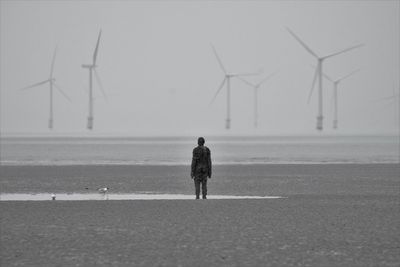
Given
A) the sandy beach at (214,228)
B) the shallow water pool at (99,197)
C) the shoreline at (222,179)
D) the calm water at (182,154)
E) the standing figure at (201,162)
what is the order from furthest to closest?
1. the calm water at (182,154)
2. the shoreline at (222,179)
3. the shallow water pool at (99,197)
4. the standing figure at (201,162)
5. the sandy beach at (214,228)

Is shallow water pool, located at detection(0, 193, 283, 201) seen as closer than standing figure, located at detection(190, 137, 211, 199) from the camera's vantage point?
No

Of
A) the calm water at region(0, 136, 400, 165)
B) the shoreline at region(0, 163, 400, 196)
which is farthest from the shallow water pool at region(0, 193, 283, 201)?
the calm water at region(0, 136, 400, 165)

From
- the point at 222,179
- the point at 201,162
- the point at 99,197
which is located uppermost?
the point at 201,162

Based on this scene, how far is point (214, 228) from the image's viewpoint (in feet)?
56.1

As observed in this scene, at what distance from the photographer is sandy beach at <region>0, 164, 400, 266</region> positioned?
13.5 meters

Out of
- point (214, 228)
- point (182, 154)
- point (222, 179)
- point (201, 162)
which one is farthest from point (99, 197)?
point (182, 154)

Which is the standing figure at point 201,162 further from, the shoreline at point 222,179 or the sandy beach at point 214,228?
the shoreline at point 222,179

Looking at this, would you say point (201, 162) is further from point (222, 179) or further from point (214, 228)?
point (222, 179)

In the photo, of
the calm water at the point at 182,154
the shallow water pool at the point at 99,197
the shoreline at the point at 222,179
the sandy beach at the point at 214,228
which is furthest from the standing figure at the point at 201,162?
the calm water at the point at 182,154

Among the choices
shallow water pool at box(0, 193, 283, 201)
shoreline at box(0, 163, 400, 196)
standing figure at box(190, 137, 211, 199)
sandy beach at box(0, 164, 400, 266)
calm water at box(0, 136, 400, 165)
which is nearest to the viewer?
sandy beach at box(0, 164, 400, 266)

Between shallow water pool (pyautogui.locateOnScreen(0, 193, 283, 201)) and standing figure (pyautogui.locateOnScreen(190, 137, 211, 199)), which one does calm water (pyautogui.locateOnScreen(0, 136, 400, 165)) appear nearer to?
shallow water pool (pyautogui.locateOnScreen(0, 193, 283, 201))

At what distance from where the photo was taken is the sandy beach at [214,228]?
13547 mm

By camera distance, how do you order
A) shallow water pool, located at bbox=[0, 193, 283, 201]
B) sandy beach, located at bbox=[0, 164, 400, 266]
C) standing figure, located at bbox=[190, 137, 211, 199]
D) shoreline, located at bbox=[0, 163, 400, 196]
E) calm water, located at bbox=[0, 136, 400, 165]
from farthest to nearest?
calm water, located at bbox=[0, 136, 400, 165], shoreline, located at bbox=[0, 163, 400, 196], shallow water pool, located at bbox=[0, 193, 283, 201], standing figure, located at bbox=[190, 137, 211, 199], sandy beach, located at bbox=[0, 164, 400, 266]

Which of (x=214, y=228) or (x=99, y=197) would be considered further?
(x=99, y=197)
